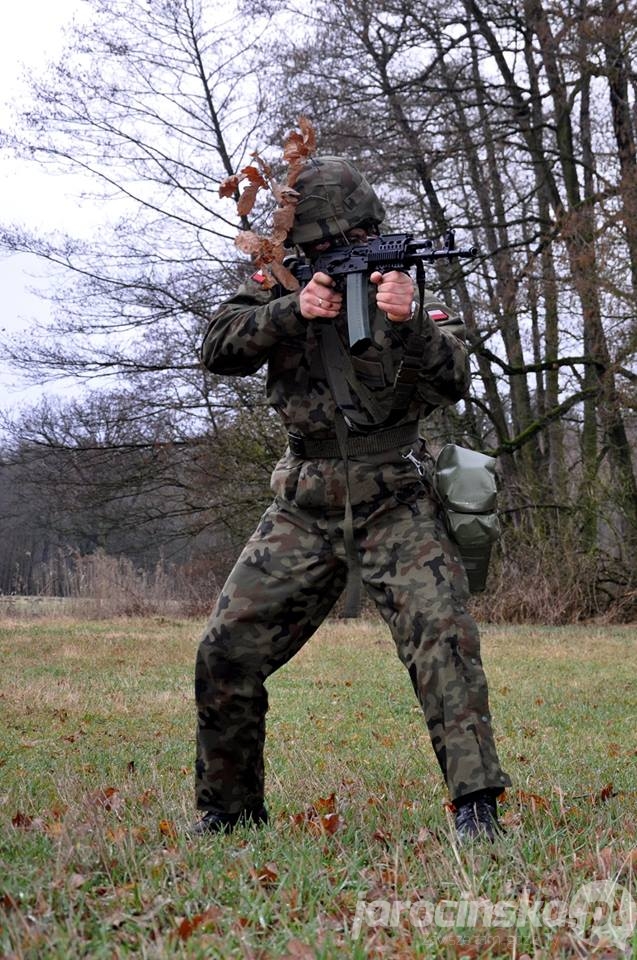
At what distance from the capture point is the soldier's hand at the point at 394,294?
3.68 metres

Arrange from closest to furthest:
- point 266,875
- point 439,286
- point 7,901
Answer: point 7,901 → point 266,875 → point 439,286

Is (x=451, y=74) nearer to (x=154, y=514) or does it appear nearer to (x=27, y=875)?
(x=154, y=514)

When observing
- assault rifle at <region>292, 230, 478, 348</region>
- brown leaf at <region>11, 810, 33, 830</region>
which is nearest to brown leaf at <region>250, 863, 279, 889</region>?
brown leaf at <region>11, 810, 33, 830</region>

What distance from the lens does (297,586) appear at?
3832 millimetres

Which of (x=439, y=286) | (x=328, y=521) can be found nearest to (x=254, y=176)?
(x=328, y=521)

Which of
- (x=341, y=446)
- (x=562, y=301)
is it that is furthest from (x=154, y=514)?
(x=341, y=446)

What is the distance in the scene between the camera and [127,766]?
5805mm

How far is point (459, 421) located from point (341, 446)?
18.2 meters

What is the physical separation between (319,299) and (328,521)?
0.80 meters

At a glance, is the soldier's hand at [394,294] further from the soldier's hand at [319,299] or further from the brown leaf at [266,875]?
the brown leaf at [266,875]

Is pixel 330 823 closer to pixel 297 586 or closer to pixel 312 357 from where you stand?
pixel 297 586

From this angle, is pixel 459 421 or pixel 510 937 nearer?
pixel 510 937

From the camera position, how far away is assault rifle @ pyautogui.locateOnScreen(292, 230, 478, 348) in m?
3.71

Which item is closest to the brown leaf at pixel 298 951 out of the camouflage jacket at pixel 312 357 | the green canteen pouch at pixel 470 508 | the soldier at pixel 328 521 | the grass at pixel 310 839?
the grass at pixel 310 839
